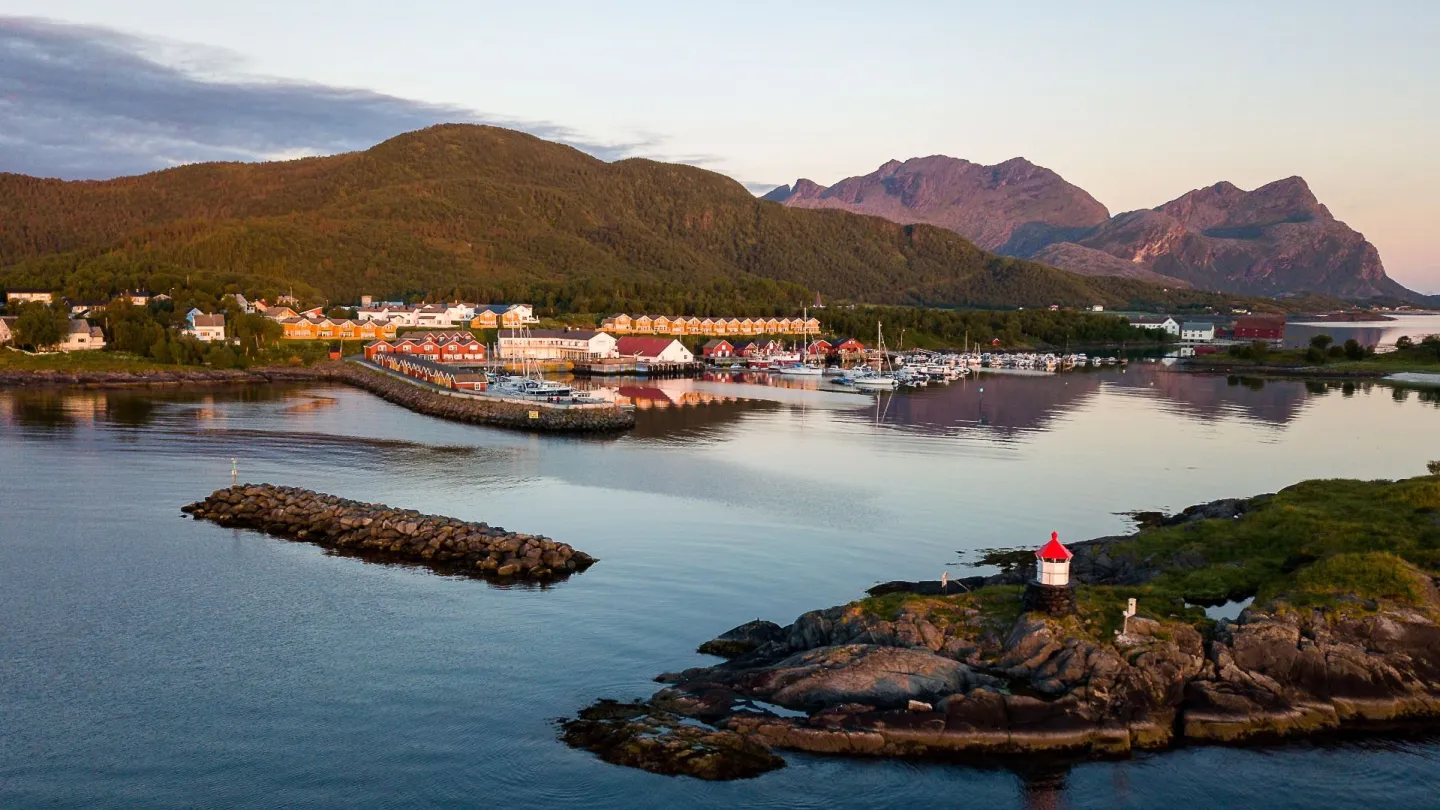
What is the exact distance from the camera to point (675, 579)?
23.0m

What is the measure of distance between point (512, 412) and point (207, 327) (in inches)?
2049

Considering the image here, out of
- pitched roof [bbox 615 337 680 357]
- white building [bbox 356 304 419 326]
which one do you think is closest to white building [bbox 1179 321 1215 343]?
pitched roof [bbox 615 337 680 357]

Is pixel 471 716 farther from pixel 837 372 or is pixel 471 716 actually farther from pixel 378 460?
pixel 837 372

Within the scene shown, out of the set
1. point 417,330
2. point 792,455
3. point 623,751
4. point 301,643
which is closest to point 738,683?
point 623,751

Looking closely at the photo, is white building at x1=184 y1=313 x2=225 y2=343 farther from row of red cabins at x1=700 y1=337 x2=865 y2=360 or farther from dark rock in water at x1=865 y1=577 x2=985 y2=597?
dark rock in water at x1=865 y1=577 x2=985 y2=597

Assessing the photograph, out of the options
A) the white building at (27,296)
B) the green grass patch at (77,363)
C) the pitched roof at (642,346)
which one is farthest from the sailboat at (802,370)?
the white building at (27,296)

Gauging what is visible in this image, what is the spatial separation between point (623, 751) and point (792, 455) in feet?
92.6

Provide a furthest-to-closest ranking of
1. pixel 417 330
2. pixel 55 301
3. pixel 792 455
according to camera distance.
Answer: pixel 417 330
pixel 55 301
pixel 792 455

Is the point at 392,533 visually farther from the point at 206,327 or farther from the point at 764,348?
the point at 764,348

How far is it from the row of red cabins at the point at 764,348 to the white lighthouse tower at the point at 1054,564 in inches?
3212

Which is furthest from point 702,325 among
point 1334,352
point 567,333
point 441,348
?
point 1334,352

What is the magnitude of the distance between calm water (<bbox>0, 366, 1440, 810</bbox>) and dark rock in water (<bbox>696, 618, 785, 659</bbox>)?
767 millimetres

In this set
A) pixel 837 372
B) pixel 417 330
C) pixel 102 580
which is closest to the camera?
pixel 102 580

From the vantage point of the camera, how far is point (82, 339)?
83312mm
